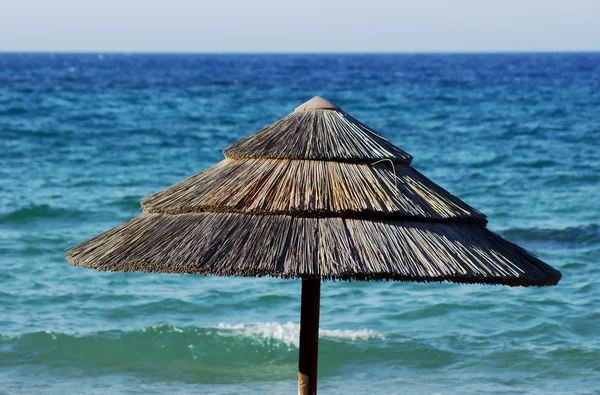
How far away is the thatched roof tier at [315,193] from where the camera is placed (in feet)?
14.6

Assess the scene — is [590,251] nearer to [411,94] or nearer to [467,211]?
[467,211]

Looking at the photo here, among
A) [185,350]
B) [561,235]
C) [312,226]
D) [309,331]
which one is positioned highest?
[561,235]

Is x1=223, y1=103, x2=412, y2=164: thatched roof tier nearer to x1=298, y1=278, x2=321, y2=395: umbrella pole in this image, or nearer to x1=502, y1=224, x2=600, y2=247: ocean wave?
x1=298, y1=278, x2=321, y2=395: umbrella pole

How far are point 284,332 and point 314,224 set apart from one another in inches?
221

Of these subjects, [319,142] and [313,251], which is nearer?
[313,251]

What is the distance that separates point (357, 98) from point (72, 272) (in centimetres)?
2880

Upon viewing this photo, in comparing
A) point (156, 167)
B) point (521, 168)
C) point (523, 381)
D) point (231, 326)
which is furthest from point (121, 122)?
point (523, 381)

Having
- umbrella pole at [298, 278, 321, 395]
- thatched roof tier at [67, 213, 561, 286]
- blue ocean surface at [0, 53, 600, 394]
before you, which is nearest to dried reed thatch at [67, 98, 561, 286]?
thatched roof tier at [67, 213, 561, 286]

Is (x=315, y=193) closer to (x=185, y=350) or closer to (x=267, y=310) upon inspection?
(x=185, y=350)

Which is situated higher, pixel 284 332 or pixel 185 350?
pixel 284 332

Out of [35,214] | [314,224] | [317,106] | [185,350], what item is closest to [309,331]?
[314,224]

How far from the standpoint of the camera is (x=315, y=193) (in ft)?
14.7

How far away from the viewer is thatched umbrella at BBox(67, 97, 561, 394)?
14.0 feet

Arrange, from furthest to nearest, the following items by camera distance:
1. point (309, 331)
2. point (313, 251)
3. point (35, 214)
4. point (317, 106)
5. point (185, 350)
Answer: point (35, 214) < point (185, 350) < point (317, 106) < point (309, 331) < point (313, 251)
